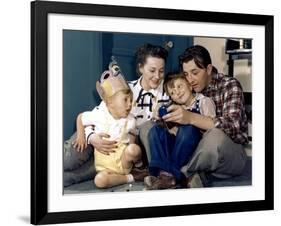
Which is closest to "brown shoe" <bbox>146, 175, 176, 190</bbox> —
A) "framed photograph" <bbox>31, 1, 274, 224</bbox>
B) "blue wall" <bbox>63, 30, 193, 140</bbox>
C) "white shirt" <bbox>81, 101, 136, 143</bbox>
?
"framed photograph" <bbox>31, 1, 274, 224</bbox>

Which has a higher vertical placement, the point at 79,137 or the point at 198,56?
the point at 198,56

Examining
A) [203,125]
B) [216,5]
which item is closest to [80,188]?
[203,125]

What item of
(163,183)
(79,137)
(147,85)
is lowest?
(163,183)

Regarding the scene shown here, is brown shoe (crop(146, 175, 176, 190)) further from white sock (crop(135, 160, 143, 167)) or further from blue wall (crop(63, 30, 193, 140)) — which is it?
blue wall (crop(63, 30, 193, 140))

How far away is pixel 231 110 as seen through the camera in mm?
1660

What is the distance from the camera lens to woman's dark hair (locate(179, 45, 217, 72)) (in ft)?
5.29

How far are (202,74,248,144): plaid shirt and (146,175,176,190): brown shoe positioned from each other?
0.17 metres

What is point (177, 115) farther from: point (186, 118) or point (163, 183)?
point (163, 183)

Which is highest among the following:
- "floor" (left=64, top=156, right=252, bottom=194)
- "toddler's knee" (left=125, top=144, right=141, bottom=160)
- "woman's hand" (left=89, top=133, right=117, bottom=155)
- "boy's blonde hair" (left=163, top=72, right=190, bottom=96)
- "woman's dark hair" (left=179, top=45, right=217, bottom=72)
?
"woman's dark hair" (left=179, top=45, right=217, bottom=72)

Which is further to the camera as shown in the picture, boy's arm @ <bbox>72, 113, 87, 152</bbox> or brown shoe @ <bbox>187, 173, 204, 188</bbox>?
brown shoe @ <bbox>187, 173, 204, 188</bbox>

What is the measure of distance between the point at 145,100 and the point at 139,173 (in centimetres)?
16

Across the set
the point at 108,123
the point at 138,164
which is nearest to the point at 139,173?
the point at 138,164

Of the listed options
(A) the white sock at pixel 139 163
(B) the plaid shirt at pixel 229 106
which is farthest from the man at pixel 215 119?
(A) the white sock at pixel 139 163
